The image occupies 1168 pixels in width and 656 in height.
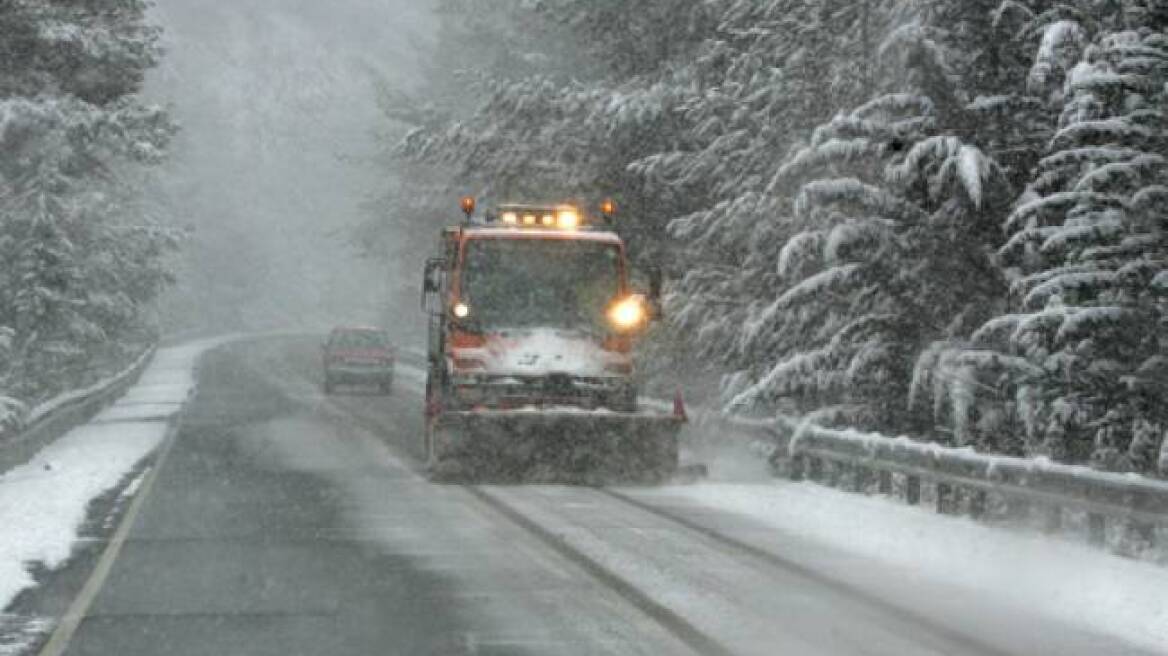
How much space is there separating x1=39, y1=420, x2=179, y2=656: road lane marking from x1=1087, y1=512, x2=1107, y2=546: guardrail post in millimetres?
7594

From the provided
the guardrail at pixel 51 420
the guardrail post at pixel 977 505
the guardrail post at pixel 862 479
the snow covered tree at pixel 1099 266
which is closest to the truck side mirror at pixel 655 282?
the guardrail post at pixel 862 479

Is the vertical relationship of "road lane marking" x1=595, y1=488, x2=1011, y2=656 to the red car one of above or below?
below

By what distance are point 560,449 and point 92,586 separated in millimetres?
8425

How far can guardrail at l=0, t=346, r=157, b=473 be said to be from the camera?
20.1 m

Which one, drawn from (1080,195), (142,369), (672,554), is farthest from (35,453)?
(142,369)

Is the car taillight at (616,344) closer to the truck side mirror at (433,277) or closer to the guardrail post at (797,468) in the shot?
the truck side mirror at (433,277)

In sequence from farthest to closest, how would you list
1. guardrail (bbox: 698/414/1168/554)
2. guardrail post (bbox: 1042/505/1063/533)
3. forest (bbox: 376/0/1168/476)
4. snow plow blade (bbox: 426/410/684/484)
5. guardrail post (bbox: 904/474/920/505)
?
snow plow blade (bbox: 426/410/684/484), guardrail post (bbox: 904/474/920/505), forest (bbox: 376/0/1168/476), guardrail post (bbox: 1042/505/1063/533), guardrail (bbox: 698/414/1168/554)

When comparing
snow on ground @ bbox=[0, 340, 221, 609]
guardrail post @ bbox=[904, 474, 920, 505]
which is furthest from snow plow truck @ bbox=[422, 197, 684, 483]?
snow on ground @ bbox=[0, 340, 221, 609]

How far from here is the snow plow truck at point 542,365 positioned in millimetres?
19031

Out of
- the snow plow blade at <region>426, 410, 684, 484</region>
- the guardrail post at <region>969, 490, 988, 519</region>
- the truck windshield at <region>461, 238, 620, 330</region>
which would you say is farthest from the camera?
the truck windshield at <region>461, 238, 620, 330</region>

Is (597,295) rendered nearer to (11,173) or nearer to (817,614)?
(817,614)

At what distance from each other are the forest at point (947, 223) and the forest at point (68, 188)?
30.8 ft

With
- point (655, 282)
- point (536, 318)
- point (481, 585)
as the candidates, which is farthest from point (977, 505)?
point (536, 318)

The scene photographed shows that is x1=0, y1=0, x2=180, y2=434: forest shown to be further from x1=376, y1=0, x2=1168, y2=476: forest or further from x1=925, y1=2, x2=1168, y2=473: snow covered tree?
x1=925, y1=2, x2=1168, y2=473: snow covered tree
